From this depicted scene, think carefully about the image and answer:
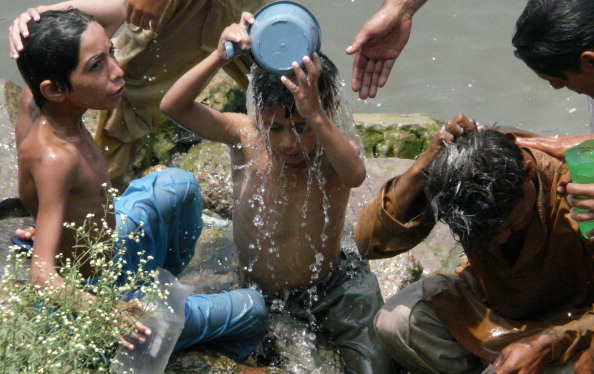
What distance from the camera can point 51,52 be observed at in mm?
3666

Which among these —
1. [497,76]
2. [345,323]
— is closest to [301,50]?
[345,323]

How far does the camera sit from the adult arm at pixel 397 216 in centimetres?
352

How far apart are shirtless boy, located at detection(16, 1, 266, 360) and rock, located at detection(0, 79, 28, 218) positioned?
1019 millimetres

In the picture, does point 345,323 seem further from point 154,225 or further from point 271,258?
point 154,225

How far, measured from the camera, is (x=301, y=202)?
4188 mm

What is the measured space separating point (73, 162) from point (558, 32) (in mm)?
1901

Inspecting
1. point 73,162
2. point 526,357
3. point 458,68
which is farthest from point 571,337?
point 458,68

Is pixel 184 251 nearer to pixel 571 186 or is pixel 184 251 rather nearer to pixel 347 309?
pixel 347 309

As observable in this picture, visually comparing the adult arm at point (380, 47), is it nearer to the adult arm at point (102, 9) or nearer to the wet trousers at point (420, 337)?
the wet trousers at point (420, 337)

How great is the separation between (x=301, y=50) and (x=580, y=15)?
3.39 ft

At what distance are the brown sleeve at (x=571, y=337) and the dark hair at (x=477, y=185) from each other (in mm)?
509

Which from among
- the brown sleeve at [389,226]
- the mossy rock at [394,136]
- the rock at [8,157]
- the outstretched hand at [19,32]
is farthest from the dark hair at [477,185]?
the mossy rock at [394,136]

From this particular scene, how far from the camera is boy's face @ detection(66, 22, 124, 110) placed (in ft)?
12.2

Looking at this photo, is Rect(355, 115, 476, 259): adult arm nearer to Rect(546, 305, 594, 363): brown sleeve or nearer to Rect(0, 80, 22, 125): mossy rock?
Rect(546, 305, 594, 363): brown sleeve
